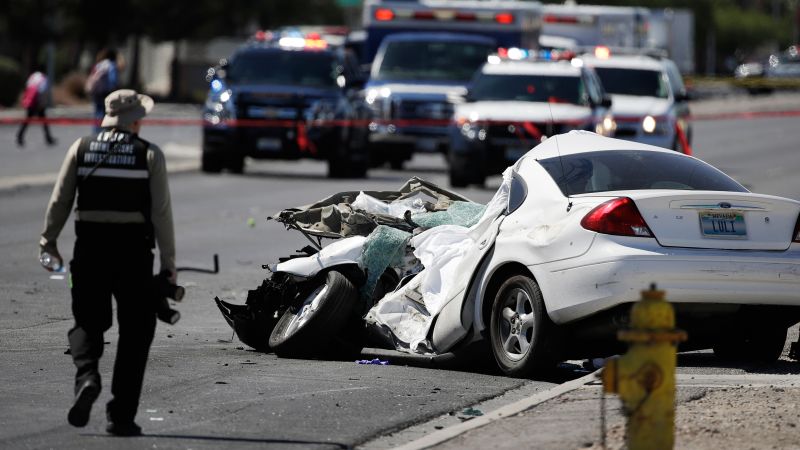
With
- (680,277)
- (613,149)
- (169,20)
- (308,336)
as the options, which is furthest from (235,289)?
(169,20)

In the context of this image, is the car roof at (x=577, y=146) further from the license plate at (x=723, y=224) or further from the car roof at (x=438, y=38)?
the car roof at (x=438, y=38)

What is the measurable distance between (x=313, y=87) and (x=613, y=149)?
17656mm

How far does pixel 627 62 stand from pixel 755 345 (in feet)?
61.9

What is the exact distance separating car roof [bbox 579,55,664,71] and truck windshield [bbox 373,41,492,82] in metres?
2.07

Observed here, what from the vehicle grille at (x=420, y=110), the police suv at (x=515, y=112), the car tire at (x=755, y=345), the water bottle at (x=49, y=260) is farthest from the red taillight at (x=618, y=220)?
the vehicle grille at (x=420, y=110)

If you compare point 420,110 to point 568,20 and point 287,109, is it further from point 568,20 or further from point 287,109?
point 568,20

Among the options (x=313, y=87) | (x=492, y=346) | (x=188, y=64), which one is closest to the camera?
(x=492, y=346)

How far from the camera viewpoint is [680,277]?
30.1 feet

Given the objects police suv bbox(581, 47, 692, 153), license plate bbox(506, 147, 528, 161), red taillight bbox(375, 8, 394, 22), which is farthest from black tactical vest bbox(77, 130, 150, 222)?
red taillight bbox(375, 8, 394, 22)

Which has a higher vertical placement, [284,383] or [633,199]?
[633,199]

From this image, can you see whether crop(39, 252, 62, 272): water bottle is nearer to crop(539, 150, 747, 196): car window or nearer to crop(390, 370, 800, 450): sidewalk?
crop(390, 370, 800, 450): sidewalk

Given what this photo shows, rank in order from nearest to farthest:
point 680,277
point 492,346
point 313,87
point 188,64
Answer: point 680,277, point 492,346, point 313,87, point 188,64

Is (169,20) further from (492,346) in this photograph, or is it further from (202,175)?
(492,346)

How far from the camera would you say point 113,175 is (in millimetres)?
7871
